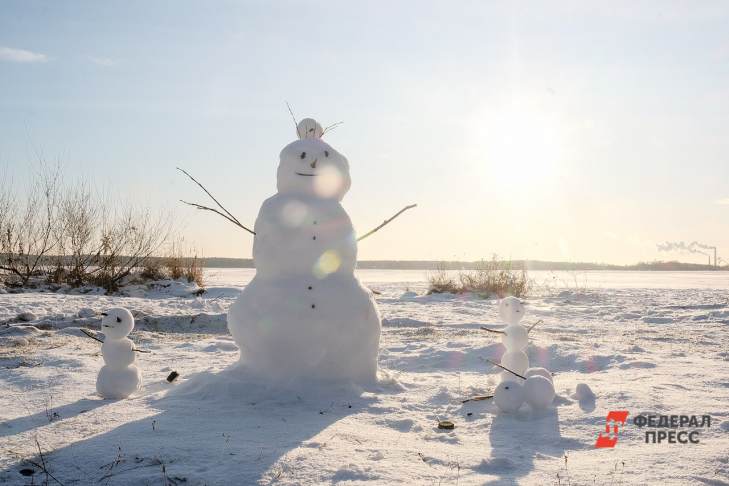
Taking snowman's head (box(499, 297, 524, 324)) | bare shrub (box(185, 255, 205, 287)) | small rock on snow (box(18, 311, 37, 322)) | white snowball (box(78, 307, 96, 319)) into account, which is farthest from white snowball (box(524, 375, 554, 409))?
bare shrub (box(185, 255, 205, 287))

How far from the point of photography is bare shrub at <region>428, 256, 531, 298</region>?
13.5 m

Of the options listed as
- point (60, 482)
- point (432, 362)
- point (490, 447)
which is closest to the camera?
point (60, 482)

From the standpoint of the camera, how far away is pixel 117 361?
4.19 m

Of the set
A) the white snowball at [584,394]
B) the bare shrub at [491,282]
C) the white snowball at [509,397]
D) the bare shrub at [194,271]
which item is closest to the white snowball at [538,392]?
the white snowball at [509,397]

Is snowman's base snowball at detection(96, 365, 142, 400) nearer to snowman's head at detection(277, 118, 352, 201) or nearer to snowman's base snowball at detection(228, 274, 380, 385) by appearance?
snowman's base snowball at detection(228, 274, 380, 385)

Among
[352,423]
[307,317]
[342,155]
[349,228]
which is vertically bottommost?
[352,423]

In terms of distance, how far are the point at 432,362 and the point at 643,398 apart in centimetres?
211

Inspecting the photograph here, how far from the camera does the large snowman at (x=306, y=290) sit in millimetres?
4176

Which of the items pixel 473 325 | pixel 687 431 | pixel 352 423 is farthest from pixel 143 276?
pixel 687 431

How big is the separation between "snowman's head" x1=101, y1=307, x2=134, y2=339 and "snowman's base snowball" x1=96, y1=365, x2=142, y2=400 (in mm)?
238

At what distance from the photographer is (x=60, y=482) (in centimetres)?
248

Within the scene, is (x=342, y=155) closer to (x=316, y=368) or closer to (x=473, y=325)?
(x=316, y=368)

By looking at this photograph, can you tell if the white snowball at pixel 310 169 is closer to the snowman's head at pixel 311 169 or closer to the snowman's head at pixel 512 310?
the snowman's head at pixel 311 169

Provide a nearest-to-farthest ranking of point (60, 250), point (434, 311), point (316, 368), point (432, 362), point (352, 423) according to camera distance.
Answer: point (352, 423) < point (316, 368) < point (432, 362) < point (434, 311) < point (60, 250)
